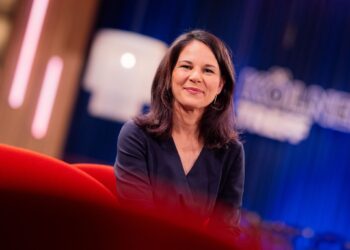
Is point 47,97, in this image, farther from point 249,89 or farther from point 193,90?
point 193,90

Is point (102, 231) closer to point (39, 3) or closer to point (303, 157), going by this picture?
point (39, 3)

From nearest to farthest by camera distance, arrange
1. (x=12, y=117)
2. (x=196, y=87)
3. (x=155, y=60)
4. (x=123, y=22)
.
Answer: (x=196, y=87), (x=155, y=60), (x=12, y=117), (x=123, y=22)

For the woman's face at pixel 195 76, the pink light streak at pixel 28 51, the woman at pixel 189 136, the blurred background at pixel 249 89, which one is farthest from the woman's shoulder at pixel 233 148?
the pink light streak at pixel 28 51

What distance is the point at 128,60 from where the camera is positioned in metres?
4.54

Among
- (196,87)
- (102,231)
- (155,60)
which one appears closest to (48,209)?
(102,231)

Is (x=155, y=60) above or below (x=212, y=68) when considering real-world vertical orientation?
above

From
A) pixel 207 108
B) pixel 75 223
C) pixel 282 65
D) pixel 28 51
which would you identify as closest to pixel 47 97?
pixel 28 51

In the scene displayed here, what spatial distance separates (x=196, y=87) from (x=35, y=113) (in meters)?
4.51

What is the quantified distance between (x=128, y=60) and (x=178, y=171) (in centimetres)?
350

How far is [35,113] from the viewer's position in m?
5.36

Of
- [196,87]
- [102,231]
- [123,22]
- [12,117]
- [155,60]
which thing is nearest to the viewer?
[102,231]

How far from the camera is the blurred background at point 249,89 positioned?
5266 millimetres

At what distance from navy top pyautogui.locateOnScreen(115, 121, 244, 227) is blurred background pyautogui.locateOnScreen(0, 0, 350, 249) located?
3.75m

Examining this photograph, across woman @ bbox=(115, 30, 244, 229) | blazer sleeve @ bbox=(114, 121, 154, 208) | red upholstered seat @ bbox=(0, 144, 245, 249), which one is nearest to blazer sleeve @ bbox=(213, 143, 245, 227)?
woman @ bbox=(115, 30, 244, 229)
